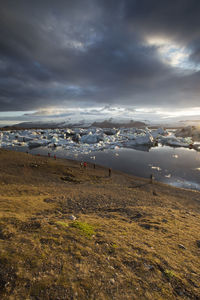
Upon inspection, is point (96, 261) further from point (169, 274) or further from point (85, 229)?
point (169, 274)

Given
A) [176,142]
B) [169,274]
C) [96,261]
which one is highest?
[96,261]

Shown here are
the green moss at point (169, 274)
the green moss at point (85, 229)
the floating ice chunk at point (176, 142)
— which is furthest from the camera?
the floating ice chunk at point (176, 142)

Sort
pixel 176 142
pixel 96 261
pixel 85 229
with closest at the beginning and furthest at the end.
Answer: pixel 96 261, pixel 85 229, pixel 176 142

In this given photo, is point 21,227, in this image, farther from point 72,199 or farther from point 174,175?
point 174,175

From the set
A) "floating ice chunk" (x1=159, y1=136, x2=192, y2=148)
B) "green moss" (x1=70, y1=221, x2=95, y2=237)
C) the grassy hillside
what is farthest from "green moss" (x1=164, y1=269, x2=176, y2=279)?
"floating ice chunk" (x1=159, y1=136, x2=192, y2=148)

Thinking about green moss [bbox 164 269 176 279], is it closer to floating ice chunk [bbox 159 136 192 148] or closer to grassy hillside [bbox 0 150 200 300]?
grassy hillside [bbox 0 150 200 300]

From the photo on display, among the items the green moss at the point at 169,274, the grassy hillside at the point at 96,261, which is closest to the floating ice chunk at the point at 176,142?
the grassy hillside at the point at 96,261

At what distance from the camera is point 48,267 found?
115 inches

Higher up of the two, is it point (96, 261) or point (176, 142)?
point (96, 261)

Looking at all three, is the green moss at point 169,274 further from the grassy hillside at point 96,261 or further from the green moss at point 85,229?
the green moss at point 85,229

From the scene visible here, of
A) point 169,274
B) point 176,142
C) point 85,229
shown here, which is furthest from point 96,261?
point 176,142

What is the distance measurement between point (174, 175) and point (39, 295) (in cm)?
2534

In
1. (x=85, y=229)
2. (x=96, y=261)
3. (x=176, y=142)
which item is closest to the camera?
(x=96, y=261)

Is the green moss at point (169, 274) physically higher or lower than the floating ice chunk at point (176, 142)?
higher
